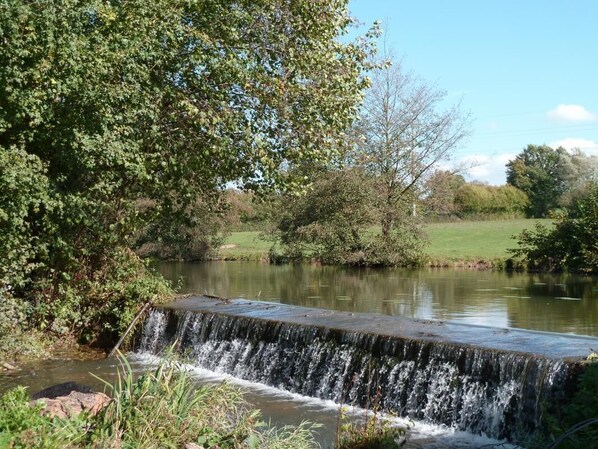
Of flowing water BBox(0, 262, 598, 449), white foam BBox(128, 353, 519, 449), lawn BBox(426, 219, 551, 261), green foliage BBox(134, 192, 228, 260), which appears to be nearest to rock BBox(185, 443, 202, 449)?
white foam BBox(128, 353, 519, 449)

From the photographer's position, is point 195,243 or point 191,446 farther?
point 195,243

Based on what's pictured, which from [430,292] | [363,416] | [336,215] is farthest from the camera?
[336,215]

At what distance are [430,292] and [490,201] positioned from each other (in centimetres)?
4225

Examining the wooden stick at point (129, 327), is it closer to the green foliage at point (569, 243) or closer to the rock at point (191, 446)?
the rock at point (191, 446)

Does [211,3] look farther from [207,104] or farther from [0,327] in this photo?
[0,327]

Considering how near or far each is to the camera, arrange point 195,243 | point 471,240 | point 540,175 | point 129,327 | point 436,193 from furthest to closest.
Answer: point 540,175, point 471,240, point 195,243, point 436,193, point 129,327

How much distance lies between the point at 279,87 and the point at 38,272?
17.3 ft

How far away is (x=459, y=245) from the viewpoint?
121ft

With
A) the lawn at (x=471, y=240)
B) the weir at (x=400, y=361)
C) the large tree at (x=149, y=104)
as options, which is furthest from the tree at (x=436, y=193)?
the weir at (x=400, y=361)

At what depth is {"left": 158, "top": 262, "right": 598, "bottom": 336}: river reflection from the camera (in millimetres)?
15680

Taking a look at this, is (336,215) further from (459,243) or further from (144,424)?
(144,424)

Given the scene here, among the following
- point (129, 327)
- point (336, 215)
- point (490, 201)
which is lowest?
point (129, 327)

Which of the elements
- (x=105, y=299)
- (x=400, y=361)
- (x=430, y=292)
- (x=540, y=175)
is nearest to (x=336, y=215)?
(x=430, y=292)

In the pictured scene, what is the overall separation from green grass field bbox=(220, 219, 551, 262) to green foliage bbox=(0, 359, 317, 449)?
83.0 feet
